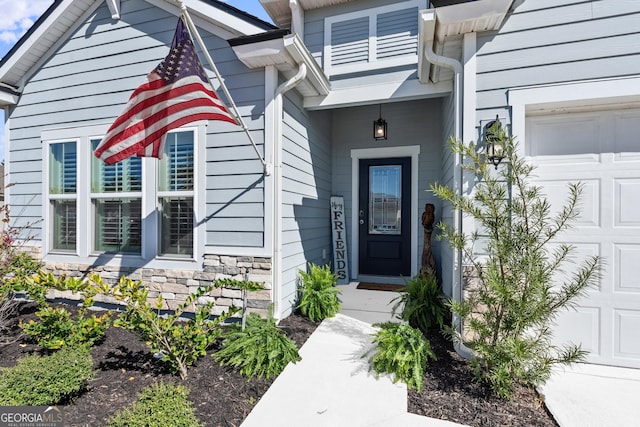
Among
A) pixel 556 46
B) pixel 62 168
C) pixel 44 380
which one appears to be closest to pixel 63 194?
pixel 62 168

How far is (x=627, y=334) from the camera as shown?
249 centimetres

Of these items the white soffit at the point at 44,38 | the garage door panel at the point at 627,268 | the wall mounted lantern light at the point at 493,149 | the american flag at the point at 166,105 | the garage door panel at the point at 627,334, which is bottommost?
the garage door panel at the point at 627,334

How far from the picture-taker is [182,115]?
8.65 ft

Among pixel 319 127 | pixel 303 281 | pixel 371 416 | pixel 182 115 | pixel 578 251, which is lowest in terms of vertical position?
pixel 371 416

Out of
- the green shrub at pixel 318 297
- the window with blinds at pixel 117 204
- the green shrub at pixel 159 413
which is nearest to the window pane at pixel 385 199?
the green shrub at pixel 318 297

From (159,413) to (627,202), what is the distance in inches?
149

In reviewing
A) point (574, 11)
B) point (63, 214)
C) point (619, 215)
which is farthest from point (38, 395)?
point (574, 11)

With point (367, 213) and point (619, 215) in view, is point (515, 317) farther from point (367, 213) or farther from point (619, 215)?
point (367, 213)

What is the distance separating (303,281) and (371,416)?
1.99 meters

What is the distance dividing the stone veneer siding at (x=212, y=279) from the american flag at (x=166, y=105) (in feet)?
4.78

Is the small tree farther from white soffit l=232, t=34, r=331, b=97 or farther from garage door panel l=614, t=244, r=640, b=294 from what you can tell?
white soffit l=232, t=34, r=331, b=97

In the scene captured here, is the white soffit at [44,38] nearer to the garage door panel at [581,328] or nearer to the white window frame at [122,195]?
the white window frame at [122,195]

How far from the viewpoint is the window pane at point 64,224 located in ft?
13.7

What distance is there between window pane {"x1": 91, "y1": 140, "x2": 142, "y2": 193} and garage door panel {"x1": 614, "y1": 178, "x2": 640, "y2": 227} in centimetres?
494
